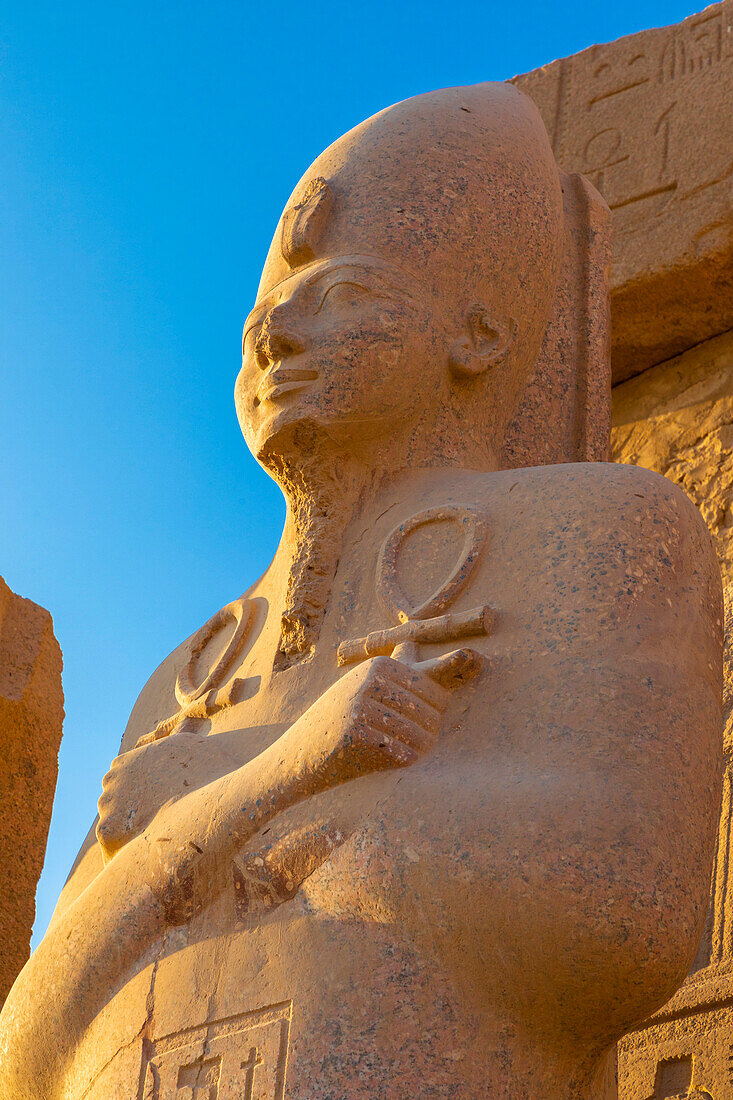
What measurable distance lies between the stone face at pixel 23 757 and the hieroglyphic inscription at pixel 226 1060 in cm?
164

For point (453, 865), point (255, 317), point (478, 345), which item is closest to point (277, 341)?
point (255, 317)

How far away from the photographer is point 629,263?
17.5 ft

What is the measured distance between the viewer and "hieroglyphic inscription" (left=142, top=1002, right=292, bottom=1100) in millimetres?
2707

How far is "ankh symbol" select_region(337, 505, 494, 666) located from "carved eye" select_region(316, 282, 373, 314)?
0.51 meters

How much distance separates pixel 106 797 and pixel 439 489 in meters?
0.98

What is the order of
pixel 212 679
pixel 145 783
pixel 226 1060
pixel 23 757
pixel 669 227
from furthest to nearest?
1. pixel 669 227
2. pixel 23 757
3. pixel 212 679
4. pixel 145 783
5. pixel 226 1060

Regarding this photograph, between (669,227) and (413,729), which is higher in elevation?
(669,227)

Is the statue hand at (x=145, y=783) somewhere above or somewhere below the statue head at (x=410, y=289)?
below

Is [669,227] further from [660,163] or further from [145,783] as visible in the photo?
[145,783]

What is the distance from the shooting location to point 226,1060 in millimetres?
2791

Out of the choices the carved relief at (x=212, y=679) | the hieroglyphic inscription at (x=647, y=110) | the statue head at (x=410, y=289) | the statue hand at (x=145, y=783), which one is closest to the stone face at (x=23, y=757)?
the carved relief at (x=212, y=679)

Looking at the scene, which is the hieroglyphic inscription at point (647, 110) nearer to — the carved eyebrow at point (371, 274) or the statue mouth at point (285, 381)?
the carved eyebrow at point (371, 274)

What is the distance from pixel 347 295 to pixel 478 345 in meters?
0.37

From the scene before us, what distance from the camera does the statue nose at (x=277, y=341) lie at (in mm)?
3457
